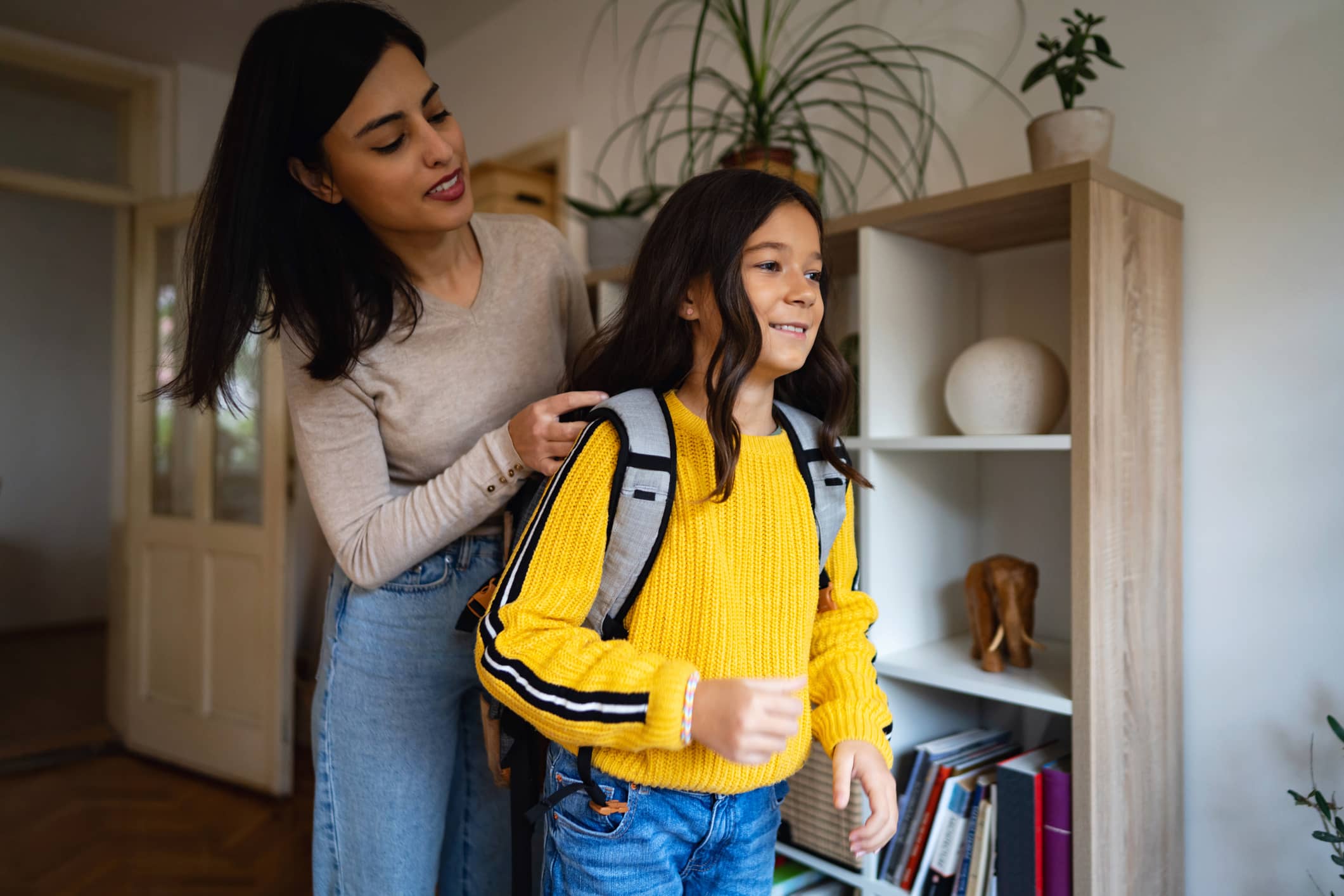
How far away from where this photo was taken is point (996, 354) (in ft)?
4.97

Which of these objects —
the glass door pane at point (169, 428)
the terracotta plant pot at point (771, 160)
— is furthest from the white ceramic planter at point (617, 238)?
the glass door pane at point (169, 428)

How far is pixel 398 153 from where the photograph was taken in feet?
3.50

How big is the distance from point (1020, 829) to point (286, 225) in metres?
1.40

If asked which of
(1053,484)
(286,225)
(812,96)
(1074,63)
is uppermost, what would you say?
(812,96)

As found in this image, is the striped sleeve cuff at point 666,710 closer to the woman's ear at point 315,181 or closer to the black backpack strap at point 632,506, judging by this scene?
the black backpack strap at point 632,506

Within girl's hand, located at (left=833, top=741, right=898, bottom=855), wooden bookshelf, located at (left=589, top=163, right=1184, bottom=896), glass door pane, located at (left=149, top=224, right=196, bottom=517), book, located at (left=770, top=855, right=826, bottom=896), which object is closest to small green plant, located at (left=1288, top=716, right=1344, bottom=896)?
wooden bookshelf, located at (left=589, top=163, right=1184, bottom=896)

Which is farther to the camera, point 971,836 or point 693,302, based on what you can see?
point 971,836

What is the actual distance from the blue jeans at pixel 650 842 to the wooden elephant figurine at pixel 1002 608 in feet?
2.29

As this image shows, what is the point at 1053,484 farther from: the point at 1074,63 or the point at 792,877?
the point at 792,877

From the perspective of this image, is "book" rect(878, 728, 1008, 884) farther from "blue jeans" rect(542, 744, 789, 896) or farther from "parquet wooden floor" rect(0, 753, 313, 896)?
"parquet wooden floor" rect(0, 753, 313, 896)

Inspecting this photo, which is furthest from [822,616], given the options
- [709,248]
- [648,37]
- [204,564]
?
[204,564]

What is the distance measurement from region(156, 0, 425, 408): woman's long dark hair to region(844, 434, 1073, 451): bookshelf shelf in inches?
33.0

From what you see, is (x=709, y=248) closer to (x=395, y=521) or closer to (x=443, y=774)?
(x=395, y=521)

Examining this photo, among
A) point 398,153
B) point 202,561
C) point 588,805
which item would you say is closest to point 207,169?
point 202,561
